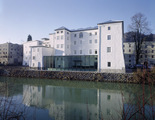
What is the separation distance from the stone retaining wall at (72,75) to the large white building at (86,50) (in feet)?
10.3

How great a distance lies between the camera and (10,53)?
1857 inches

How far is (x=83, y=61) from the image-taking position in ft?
82.2

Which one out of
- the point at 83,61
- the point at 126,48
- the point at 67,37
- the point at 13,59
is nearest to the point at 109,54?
the point at 83,61

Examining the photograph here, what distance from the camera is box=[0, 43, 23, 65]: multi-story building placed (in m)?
46.5

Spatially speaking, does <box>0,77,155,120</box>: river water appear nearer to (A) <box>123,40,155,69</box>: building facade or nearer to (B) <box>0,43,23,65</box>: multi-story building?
(A) <box>123,40,155,69</box>: building facade

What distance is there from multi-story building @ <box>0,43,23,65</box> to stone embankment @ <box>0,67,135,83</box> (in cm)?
2167

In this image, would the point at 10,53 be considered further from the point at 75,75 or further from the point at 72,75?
the point at 75,75

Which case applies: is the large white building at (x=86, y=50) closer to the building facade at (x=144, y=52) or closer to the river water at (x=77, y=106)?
the river water at (x=77, y=106)

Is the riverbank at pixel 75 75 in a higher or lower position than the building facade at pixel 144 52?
lower

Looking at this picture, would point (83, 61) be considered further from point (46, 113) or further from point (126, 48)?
point (126, 48)

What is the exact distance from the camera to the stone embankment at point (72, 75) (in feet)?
60.6

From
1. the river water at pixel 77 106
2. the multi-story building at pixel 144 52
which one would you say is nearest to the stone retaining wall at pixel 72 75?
the river water at pixel 77 106

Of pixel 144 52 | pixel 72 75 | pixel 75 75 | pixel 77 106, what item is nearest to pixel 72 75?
pixel 72 75

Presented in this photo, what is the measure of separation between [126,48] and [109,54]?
23.2 metres
